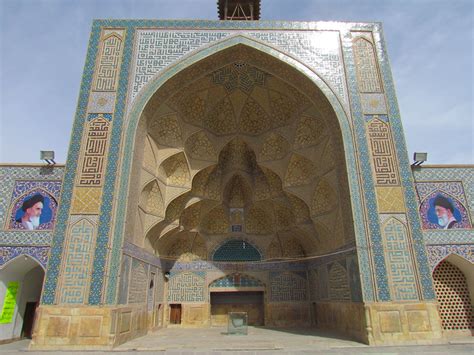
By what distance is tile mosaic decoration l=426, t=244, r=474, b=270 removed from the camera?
7.97 meters

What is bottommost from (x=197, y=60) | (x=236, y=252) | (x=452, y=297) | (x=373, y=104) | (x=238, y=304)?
(x=238, y=304)

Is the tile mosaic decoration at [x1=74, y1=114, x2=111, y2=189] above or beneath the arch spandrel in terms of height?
beneath

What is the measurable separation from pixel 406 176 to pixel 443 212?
5.58 ft

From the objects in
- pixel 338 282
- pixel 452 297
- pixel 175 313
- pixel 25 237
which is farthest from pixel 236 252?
pixel 25 237

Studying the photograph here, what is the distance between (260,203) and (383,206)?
5.03 metres

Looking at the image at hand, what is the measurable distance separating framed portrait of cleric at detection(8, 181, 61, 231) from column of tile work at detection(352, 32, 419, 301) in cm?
735

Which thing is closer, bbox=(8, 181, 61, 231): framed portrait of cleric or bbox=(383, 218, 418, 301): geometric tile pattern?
bbox=(383, 218, 418, 301): geometric tile pattern

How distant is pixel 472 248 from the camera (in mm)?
8031

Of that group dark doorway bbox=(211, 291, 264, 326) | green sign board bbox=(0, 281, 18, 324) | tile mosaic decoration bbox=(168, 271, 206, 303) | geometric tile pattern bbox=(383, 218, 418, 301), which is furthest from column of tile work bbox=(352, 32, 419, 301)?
green sign board bbox=(0, 281, 18, 324)

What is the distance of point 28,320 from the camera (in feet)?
28.9

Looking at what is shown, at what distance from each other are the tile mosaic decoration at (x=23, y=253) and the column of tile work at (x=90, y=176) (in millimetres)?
1087

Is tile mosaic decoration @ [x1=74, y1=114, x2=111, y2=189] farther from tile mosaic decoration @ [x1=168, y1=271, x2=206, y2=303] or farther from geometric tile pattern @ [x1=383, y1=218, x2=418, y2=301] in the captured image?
geometric tile pattern @ [x1=383, y1=218, x2=418, y2=301]

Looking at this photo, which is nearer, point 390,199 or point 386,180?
point 390,199

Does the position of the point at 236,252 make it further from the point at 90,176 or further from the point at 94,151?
the point at 94,151
